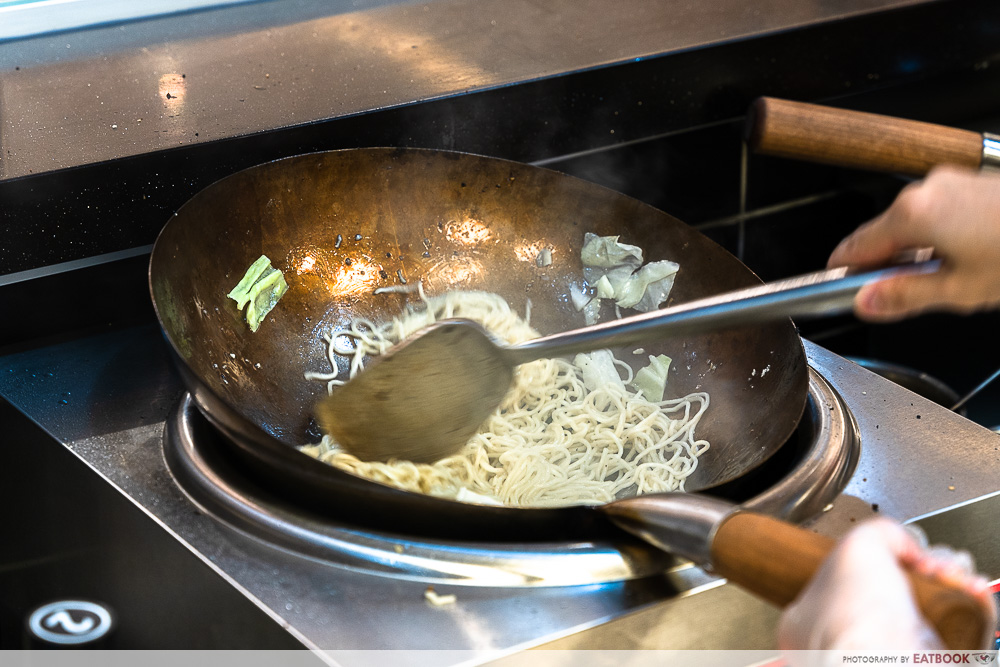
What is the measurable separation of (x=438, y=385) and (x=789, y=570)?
0.73m

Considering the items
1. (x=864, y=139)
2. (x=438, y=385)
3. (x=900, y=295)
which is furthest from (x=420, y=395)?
(x=864, y=139)

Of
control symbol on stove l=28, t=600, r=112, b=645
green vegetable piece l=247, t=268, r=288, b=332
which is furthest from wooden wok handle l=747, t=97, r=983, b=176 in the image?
control symbol on stove l=28, t=600, r=112, b=645

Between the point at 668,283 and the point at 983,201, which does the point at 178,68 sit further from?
the point at 983,201

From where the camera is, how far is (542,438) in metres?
1.79

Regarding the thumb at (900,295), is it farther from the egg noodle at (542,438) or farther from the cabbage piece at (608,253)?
the cabbage piece at (608,253)

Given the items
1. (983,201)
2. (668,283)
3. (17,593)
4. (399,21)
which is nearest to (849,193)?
(668,283)

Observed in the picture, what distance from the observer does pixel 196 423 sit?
4.97ft

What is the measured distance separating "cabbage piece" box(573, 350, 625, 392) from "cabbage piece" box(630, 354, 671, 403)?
0.05 meters

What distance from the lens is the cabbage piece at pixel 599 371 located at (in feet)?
6.13

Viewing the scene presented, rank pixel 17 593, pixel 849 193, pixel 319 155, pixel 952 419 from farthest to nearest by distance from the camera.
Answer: pixel 849 193
pixel 319 155
pixel 952 419
pixel 17 593

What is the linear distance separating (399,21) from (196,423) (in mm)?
1348

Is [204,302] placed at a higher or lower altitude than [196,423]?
higher

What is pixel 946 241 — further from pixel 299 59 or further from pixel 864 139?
pixel 299 59

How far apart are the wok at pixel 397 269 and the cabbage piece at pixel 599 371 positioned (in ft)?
0.18
